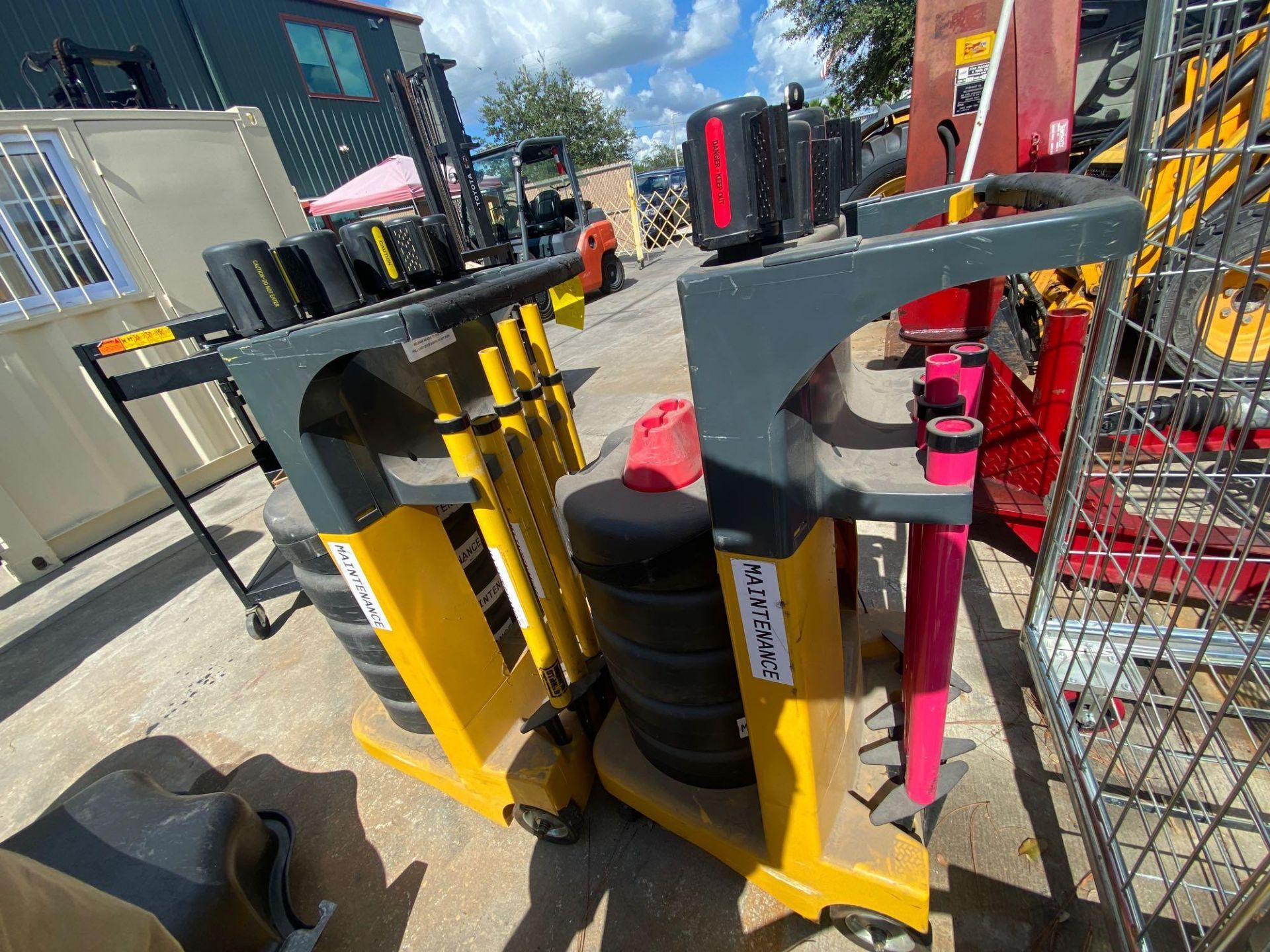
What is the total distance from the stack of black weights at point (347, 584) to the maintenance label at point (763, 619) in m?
1.05

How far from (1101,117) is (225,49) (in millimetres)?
13976

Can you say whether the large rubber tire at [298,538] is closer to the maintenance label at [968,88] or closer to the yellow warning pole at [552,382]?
the yellow warning pole at [552,382]

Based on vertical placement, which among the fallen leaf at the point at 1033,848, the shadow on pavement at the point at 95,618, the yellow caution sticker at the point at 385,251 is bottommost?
the fallen leaf at the point at 1033,848

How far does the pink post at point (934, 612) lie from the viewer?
0.86 meters

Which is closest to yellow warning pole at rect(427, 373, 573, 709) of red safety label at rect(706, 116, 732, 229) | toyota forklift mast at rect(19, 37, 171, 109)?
red safety label at rect(706, 116, 732, 229)

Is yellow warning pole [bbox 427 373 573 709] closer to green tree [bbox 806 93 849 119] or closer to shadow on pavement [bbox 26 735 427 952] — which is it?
shadow on pavement [bbox 26 735 427 952]

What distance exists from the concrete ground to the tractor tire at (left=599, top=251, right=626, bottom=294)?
7772mm

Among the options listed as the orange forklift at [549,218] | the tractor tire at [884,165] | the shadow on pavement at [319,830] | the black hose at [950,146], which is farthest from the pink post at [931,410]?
the orange forklift at [549,218]

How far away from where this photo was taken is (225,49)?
416 inches

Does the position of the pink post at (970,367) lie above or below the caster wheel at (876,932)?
above

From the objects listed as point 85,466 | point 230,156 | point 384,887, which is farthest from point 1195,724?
point 230,156

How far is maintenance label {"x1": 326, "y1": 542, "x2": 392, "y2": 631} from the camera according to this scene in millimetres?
1439

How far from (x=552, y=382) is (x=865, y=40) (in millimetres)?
18346

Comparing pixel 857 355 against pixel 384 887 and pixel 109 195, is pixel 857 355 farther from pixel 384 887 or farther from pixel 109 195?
pixel 109 195
